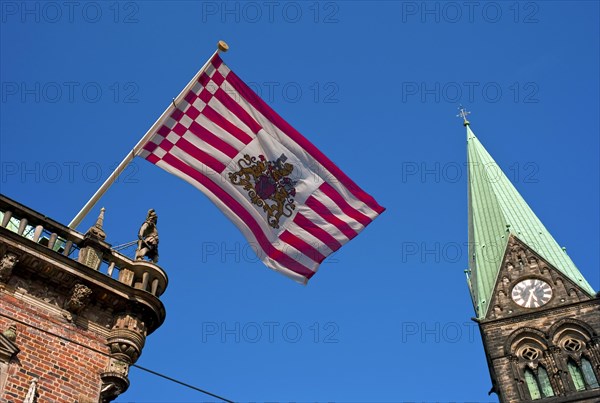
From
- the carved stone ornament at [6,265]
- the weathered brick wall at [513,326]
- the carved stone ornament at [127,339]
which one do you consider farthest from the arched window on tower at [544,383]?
the carved stone ornament at [6,265]

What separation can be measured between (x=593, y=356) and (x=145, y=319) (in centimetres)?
4130

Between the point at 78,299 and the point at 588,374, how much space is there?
42680 millimetres

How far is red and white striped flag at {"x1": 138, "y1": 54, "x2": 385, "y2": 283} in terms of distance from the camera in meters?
16.8

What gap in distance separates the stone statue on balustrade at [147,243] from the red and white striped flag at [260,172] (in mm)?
1591

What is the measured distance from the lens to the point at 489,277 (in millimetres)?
58688

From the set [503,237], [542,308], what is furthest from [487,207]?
[542,308]

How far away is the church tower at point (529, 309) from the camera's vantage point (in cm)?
5009

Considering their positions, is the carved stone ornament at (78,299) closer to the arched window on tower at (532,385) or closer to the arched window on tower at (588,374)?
the arched window on tower at (532,385)

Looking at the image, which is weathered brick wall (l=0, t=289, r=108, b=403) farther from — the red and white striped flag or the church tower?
the church tower

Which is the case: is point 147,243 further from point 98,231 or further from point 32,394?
point 32,394

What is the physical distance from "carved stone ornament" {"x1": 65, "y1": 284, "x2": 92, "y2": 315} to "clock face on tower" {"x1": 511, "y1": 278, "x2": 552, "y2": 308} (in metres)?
44.9

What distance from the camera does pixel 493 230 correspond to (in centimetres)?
6338

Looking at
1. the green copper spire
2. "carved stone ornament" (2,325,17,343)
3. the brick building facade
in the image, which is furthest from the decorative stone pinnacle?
the green copper spire

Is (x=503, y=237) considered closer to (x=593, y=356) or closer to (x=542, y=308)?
(x=542, y=308)
